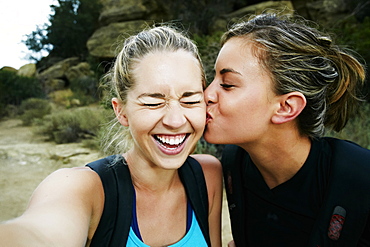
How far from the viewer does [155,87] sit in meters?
1.51

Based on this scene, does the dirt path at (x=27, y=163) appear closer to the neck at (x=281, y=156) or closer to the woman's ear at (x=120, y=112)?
the neck at (x=281, y=156)

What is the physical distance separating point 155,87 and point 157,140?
268 millimetres

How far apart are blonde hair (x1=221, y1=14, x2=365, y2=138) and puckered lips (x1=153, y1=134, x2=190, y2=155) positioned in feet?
2.15

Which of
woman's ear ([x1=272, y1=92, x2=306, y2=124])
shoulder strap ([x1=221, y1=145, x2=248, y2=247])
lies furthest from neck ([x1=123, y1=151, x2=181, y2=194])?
woman's ear ([x1=272, y1=92, x2=306, y2=124])

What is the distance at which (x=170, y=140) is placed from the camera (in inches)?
60.4

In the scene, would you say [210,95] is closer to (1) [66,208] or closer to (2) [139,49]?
(2) [139,49]

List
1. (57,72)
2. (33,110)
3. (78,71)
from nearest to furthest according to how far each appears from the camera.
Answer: (33,110) → (78,71) → (57,72)

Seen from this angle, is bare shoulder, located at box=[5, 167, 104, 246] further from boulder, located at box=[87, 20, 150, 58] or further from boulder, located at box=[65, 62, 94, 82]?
boulder, located at box=[65, 62, 94, 82]

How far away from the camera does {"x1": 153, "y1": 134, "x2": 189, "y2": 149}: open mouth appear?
1530mm

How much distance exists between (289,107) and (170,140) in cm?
76

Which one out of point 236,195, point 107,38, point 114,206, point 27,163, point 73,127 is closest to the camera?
point 114,206

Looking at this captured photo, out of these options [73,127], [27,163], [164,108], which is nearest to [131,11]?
[73,127]

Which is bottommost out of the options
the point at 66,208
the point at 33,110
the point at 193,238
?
the point at 33,110

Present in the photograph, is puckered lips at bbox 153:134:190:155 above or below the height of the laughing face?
below
